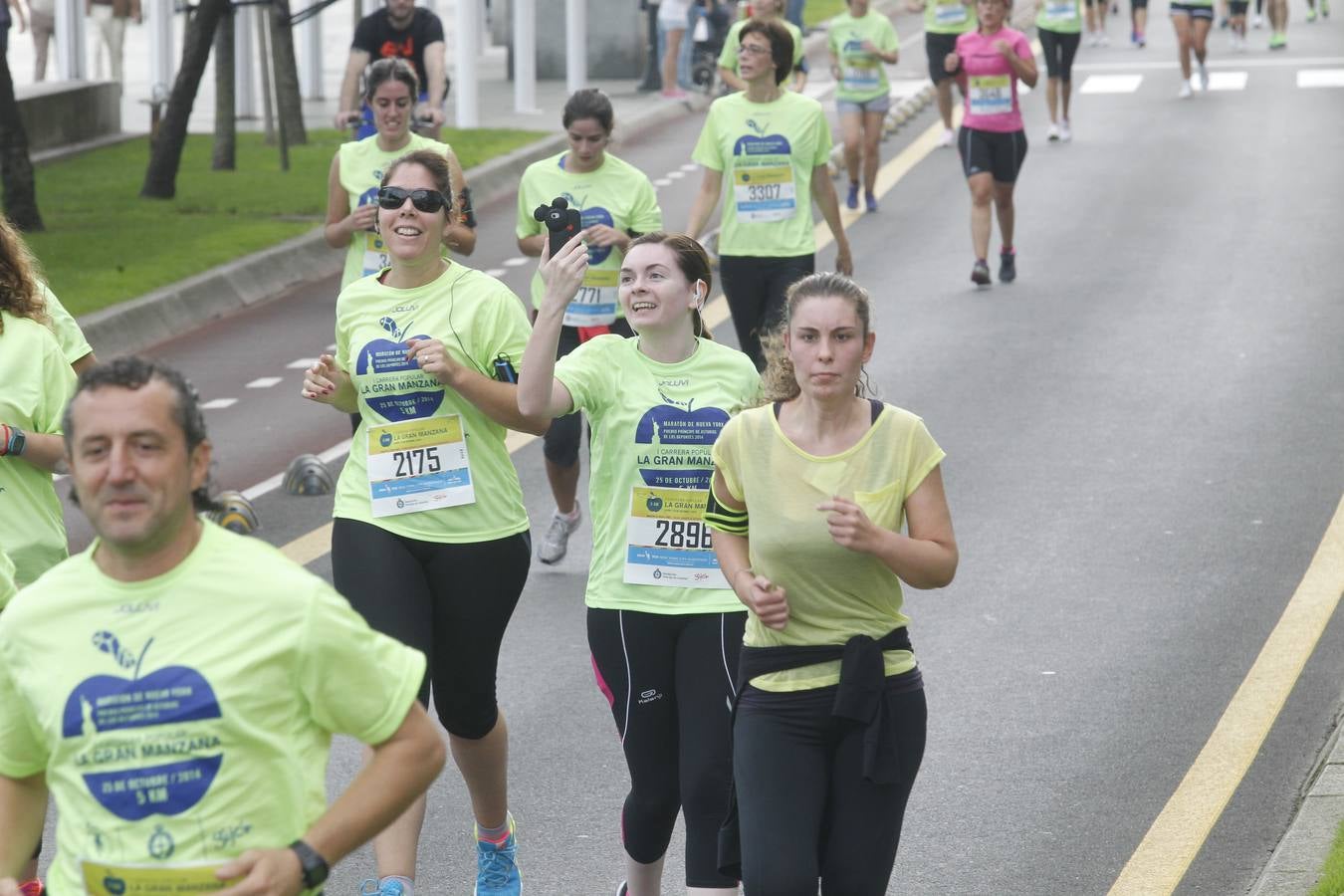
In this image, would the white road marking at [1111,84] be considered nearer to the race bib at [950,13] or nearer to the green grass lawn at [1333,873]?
the race bib at [950,13]

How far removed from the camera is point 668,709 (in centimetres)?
577

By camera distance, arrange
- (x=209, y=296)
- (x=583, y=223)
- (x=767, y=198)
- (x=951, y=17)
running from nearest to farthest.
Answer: (x=583, y=223)
(x=767, y=198)
(x=209, y=296)
(x=951, y=17)

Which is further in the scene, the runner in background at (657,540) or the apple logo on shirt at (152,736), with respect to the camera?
the runner in background at (657,540)

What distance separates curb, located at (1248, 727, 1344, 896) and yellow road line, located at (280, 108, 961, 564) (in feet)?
8.50

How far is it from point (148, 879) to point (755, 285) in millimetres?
8269

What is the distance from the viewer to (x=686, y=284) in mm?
6086

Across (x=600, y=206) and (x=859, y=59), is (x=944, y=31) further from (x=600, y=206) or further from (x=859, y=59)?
(x=600, y=206)

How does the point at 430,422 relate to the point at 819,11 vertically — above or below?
above

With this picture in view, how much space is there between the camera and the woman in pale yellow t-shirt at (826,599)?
489 cm

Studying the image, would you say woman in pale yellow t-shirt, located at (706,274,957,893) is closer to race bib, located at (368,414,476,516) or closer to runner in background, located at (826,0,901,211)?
race bib, located at (368,414,476,516)

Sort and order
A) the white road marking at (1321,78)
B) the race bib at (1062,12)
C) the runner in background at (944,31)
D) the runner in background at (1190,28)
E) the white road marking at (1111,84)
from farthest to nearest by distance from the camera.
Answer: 1. the white road marking at (1111,84)
2. the white road marking at (1321,78)
3. the runner in background at (1190,28)
4. the race bib at (1062,12)
5. the runner in background at (944,31)

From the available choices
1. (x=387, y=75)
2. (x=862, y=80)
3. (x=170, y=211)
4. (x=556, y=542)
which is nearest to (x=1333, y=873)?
(x=556, y=542)

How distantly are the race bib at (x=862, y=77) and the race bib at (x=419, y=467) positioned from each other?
13.7 metres

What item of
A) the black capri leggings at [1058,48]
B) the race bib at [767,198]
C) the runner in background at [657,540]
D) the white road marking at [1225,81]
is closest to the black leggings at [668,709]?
the runner in background at [657,540]
